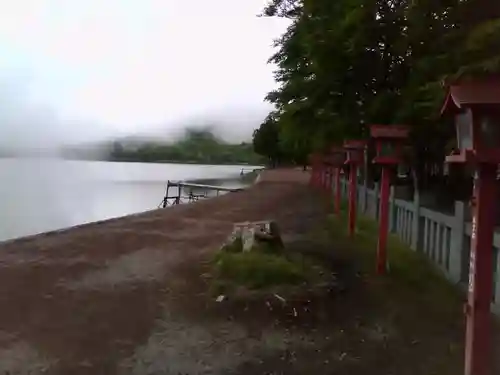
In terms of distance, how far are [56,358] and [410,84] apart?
4865 mm

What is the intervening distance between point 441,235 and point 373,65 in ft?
9.01

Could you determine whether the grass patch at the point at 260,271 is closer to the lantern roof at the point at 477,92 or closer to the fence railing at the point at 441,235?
the fence railing at the point at 441,235

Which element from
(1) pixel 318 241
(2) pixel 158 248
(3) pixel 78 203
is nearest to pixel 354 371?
(1) pixel 318 241

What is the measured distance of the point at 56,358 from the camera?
3996 mm

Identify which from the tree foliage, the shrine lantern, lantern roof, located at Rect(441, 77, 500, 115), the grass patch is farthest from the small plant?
lantern roof, located at Rect(441, 77, 500, 115)

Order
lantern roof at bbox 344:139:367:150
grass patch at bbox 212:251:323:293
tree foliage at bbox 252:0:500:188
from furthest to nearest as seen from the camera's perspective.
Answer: lantern roof at bbox 344:139:367:150
tree foliage at bbox 252:0:500:188
grass patch at bbox 212:251:323:293

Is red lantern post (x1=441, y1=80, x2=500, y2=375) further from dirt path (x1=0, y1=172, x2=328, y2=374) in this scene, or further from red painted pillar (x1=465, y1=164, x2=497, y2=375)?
dirt path (x1=0, y1=172, x2=328, y2=374)

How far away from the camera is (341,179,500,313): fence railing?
514 centimetres

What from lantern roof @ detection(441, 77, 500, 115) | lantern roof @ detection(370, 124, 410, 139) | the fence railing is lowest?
the fence railing

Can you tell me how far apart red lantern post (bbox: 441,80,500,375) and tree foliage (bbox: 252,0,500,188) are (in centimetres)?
235

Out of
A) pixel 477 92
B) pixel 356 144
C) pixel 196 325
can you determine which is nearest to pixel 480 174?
pixel 477 92

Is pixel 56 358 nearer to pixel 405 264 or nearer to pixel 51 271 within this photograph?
pixel 51 271

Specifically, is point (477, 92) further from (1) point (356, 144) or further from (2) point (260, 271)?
(1) point (356, 144)

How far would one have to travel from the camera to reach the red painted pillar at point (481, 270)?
266 cm
